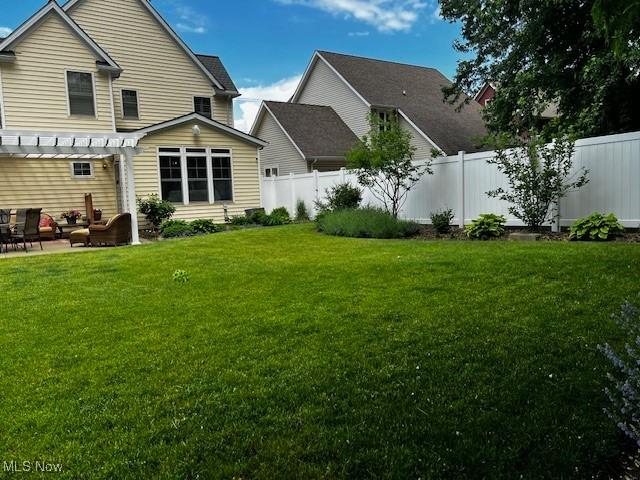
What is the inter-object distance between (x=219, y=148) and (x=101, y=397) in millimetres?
15028

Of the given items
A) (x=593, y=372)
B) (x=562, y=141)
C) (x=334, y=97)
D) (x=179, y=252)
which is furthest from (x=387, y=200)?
(x=334, y=97)

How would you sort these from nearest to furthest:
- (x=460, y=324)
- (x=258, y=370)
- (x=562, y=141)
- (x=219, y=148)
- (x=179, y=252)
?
(x=258, y=370) → (x=460, y=324) → (x=562, y=141) → (x=179, y=252) → (x=219, y=148)

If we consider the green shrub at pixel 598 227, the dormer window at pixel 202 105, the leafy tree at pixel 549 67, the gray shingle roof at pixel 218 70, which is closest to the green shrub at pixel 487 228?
the green shrub at pixel 598 227

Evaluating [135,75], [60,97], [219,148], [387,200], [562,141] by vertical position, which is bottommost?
[387,200]

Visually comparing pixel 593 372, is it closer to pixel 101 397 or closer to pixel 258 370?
pixel 258 370

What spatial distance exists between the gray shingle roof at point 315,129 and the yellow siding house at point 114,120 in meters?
3.55

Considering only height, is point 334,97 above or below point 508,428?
above

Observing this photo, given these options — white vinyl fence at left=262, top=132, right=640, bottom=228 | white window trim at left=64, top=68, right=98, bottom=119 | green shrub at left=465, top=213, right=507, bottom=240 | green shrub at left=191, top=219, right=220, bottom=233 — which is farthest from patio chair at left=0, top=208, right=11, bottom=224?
green shrub at left=465, top=213, right=507, bottom=240

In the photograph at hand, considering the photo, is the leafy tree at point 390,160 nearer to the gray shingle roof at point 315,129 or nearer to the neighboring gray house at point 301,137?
the gray shingle roof at point 315,129

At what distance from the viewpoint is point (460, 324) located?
4324 mm

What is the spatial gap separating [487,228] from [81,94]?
45.3 ft

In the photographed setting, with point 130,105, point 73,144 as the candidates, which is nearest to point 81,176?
point 130,105

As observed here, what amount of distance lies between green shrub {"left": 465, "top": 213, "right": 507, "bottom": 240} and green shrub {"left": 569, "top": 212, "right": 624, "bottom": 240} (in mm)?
1603

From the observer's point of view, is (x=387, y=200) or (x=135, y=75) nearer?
(x=387, y=200)
